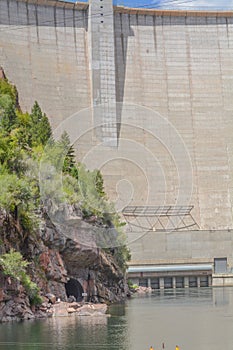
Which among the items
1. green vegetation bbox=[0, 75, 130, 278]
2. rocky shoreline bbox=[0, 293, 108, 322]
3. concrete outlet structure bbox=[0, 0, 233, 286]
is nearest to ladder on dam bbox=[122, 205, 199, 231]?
concrete outlet structure bbox=[0, 0, 233, 286]

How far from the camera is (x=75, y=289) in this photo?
55031 mm

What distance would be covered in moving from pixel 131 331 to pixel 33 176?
16.5 m

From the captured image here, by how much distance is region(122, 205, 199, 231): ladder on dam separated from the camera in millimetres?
86938

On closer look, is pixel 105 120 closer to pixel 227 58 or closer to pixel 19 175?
pixel 227 58

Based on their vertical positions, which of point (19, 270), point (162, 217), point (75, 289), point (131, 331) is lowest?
point (131, 331)

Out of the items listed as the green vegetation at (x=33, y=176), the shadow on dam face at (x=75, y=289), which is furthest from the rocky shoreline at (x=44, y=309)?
the shadow on dam face at (x=75, y=289)

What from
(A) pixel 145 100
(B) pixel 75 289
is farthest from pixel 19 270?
(A) pixel 145 100

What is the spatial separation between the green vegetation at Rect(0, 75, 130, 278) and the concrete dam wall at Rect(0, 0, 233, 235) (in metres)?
10.2

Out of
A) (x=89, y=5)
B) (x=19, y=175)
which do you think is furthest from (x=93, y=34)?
(x=19, y=175)

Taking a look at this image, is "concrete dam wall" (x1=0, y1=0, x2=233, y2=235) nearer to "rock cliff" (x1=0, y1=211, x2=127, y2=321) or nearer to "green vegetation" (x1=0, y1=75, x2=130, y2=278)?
"green vegetation" (x1=0, y1=75, x2=130, y2=278)

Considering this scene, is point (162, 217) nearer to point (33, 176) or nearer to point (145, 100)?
point (145, 100)

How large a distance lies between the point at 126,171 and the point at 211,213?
11243 millimetres

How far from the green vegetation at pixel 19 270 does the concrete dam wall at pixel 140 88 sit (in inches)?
1594

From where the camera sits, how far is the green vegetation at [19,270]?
41.9 metres
